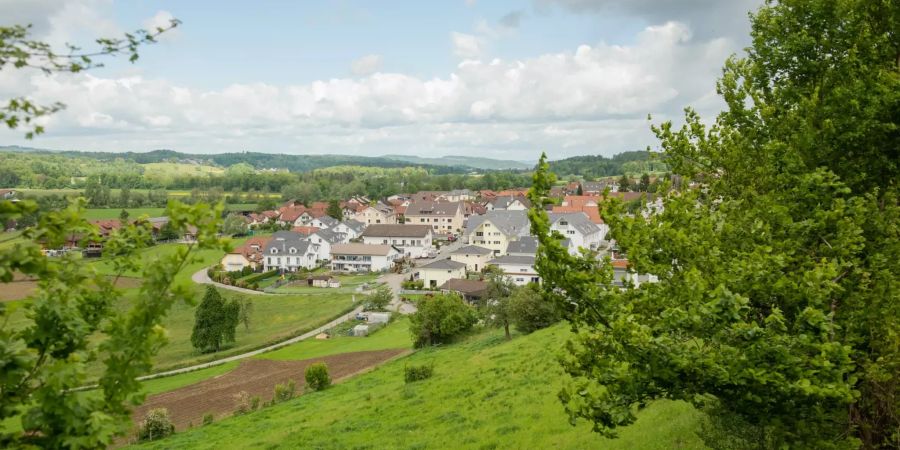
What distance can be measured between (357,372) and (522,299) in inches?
479

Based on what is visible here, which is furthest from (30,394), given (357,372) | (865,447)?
(357,372)

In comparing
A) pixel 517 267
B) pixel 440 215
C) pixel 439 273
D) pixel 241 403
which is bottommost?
pixel 241 403

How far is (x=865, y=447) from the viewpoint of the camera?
7.92 meters

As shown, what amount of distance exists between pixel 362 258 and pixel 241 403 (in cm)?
5551

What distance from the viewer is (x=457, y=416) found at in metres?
20.8

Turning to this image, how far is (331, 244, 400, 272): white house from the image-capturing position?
88000mm

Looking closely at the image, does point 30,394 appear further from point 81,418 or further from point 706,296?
point 706,296

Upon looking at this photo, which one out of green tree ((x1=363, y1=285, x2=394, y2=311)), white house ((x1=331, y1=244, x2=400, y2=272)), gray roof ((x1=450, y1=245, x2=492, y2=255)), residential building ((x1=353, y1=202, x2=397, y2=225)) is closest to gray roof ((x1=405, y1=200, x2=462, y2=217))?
residential building ((x1=353, y1=202, x2=397, y2=225))

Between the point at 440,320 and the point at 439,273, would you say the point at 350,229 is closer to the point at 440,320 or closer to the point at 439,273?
the point at 439,273

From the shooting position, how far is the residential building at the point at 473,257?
3172 inches

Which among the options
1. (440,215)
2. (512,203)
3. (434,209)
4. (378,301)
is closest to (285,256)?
(378,301)

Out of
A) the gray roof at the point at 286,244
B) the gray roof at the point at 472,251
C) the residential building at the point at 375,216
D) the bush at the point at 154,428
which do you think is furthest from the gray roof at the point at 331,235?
the bush at the point at 154,428

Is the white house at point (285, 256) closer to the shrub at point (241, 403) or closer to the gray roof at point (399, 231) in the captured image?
the gray roof at point (399, 231)

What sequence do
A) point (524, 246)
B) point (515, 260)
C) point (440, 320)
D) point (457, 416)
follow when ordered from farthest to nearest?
point (524, 246)
point (515, 260)
point (440, 320)
point (457, 416)
